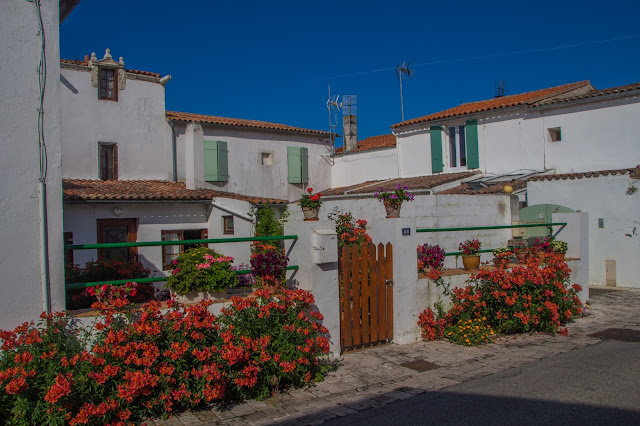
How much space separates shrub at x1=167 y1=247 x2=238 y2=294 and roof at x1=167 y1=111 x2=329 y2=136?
53.1ft

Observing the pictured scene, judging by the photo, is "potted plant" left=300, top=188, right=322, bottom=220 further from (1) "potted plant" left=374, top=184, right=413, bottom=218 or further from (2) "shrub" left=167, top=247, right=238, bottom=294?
(2) "shrub" left=167, top=247, right=238, bottom=294

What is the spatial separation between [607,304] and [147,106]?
719 inches

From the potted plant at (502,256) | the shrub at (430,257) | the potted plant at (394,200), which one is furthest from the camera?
the potted plant at (502,256)

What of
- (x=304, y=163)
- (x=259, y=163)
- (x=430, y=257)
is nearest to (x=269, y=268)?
(x=430, y=257)

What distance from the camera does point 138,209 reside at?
17109 millimetres

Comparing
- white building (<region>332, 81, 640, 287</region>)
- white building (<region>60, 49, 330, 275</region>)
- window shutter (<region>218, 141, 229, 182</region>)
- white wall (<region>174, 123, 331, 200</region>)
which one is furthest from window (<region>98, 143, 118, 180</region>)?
white building (<region>332, 81, 640, 287</region>)

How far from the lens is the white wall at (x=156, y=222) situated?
16.0 m

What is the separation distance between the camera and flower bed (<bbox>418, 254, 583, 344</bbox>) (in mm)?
8586

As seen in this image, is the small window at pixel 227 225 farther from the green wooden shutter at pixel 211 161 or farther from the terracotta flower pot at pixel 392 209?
the terracotta flower pot at pixel 392 209

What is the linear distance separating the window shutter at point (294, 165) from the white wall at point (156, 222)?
7.91m

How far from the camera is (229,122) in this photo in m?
23.8

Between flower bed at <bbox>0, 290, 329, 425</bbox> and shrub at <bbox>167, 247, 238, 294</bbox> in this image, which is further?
shrub at <bbox>167, 247, 238, 294</bbox>

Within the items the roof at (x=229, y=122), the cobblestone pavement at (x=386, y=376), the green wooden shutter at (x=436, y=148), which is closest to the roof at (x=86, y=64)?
the roof at (x=229, y=122)

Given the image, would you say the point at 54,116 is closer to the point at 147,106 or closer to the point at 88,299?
the point at 88,299
